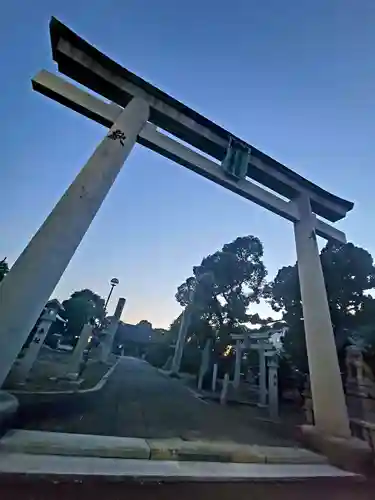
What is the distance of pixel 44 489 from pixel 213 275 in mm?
17387

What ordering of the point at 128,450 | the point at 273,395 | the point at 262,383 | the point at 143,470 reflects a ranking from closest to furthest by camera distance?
1. the point at 143,470
2. the point at 128,450
3. the point at 273,395
4. the point at 262,383

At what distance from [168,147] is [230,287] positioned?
15313 millimetres

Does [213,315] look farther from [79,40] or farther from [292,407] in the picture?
[79,40]

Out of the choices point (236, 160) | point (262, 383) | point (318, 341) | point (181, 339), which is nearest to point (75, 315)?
point (181, 339)

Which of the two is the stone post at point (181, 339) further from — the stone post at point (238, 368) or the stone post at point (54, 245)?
the stone post at point (54, 245)

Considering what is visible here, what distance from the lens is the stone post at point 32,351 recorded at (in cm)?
690

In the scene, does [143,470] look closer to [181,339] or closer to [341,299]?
[341,299]

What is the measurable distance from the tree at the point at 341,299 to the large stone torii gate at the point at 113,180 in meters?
5.29

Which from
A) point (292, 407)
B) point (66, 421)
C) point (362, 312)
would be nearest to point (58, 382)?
point (66, 421)

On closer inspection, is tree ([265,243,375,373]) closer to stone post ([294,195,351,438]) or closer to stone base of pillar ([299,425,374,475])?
stone post ([294,195,351,438])

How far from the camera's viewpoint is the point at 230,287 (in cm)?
1853

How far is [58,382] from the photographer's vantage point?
8094 millimetres

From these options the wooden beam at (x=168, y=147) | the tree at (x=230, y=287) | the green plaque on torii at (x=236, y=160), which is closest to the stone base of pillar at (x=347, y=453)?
the wooden beam at (x=168, y=147)

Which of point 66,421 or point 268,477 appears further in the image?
point 66,421
